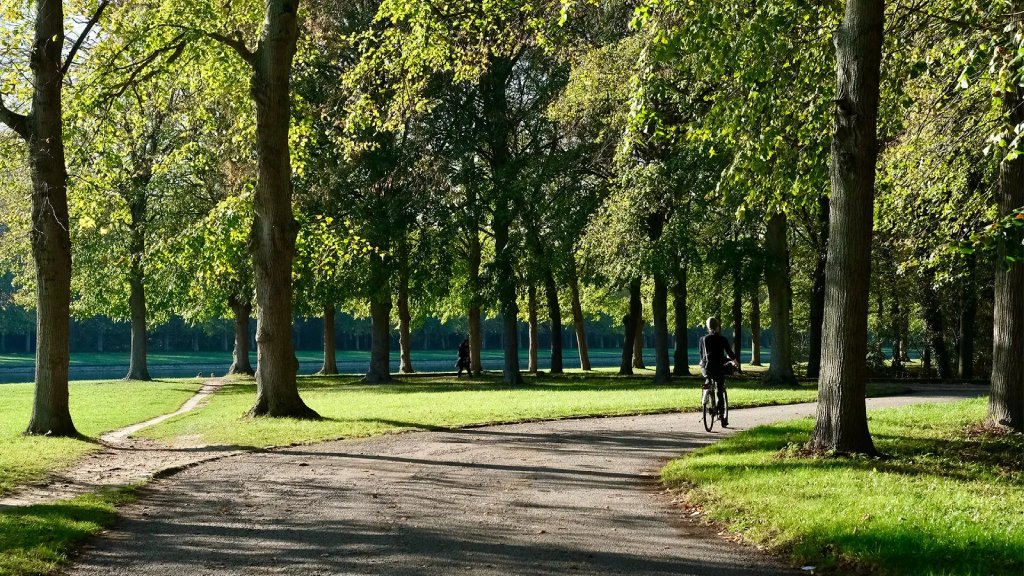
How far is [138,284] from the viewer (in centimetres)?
3944

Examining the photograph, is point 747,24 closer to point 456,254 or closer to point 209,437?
point 209,437

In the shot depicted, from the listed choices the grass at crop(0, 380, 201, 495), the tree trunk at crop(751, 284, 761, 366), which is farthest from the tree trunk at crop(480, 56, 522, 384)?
the tree trunk at crop(751, 284, 761, 366)

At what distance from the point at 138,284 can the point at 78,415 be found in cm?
1876

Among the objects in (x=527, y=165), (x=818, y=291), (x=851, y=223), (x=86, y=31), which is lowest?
(x=851, y=223)

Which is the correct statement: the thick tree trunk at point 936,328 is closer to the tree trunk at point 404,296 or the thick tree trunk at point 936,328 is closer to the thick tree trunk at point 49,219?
the tree trunk at point 404,296

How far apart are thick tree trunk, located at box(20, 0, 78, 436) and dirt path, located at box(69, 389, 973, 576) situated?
→ 4.84 meters

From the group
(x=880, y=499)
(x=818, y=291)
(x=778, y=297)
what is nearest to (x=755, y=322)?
(x=818, y=291)

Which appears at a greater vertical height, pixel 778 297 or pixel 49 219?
pixel 49 219

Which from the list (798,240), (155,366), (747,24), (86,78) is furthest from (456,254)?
(155,366)

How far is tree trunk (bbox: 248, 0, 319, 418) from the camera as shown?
59.9 feet

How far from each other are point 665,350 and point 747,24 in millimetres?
22075

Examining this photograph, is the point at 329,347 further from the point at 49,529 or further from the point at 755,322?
the point at 49,529

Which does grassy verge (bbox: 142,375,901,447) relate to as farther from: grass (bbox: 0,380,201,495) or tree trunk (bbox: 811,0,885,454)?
tree trunk (bbox: 811,0,885,454)

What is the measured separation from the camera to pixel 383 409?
71.5 feet
